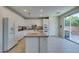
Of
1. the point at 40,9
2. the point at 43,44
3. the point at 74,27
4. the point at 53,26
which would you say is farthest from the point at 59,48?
the point at 53,26

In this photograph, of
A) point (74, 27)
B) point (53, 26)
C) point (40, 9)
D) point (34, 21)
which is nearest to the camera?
point (40, 9)

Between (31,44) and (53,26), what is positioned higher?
(53,26)

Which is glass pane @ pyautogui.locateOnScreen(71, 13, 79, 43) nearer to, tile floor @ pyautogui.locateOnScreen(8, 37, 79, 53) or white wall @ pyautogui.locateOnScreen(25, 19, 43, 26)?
tile floor @ pyautogui.locateOnScreen(8, 37, 79, 53)

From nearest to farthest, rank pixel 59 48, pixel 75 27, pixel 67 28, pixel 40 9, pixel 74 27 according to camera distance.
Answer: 1. pixel 59 48
2. pixel 40 9
3. pixel 75 27
4. pixel 74 27
5. pixel 67 28

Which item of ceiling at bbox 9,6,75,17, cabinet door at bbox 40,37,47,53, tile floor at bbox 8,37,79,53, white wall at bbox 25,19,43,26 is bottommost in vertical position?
tile floor at bbox 8,37,79,53

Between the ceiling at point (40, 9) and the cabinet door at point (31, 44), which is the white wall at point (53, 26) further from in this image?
the cabinet door at point (31, 44)

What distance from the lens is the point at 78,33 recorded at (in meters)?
8.88

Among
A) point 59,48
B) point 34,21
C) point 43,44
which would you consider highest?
point 34,21

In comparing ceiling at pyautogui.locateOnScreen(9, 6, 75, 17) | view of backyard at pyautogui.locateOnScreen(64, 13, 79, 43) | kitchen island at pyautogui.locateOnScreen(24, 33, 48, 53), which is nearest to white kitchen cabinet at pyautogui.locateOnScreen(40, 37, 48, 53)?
kitchen island at pyautogui.locateOnScreen(24, 33, 48, 53)

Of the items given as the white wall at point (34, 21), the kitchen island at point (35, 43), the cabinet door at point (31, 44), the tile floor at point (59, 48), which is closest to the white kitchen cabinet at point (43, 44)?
the kitchen island at point (35, 43)

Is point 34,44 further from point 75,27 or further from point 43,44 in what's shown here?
point 75,27
